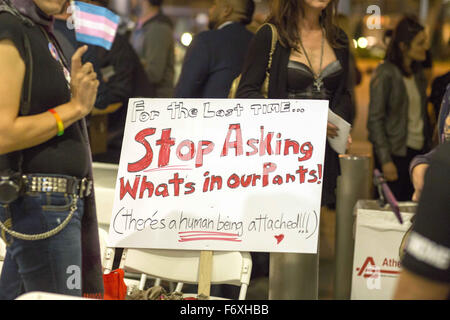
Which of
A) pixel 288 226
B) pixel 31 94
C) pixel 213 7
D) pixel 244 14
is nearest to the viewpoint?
pixel 31 94

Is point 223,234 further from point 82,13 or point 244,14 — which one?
point 82,13

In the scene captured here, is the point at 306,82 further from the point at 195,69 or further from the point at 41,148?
the point at 41,148

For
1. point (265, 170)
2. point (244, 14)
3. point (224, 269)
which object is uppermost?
point (244, 14)

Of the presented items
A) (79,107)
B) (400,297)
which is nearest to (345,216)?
(79,107)

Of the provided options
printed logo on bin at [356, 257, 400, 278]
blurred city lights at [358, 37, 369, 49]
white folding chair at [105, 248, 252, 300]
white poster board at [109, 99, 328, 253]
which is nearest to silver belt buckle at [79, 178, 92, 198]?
white poster board at [109, 99, 328, 253]

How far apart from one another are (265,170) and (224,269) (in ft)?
1.52

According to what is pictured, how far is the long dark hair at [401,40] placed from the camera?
15.8 ft

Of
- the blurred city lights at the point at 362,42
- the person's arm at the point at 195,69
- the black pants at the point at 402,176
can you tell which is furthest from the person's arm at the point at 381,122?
the blurred city lights at the point at 362,42

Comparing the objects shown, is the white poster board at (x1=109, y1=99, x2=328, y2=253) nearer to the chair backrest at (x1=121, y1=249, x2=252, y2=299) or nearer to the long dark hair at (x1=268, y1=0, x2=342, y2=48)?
the chair backrest at (x1=121, y1=249, x2=252, y2=299)

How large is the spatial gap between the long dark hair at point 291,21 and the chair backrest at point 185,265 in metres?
0.93

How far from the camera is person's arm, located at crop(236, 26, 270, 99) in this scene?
307cm

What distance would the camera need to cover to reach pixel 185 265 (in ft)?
9.68

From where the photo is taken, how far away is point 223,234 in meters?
2.74

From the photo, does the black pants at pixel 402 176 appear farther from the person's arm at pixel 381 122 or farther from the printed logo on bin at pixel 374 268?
the printed logo on bin at pixel 374 268
